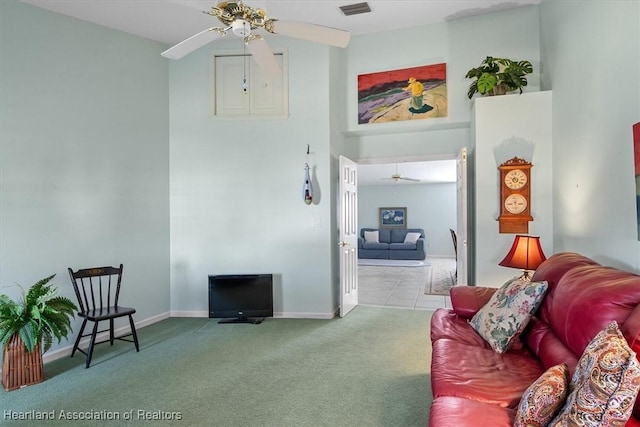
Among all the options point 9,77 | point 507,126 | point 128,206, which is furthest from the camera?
point 128,206

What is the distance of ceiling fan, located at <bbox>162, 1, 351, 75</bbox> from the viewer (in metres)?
2.09

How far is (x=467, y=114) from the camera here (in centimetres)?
432

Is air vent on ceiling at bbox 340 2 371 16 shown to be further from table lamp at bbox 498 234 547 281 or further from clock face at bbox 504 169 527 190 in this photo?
table lamp at bbox 498 234 547 281

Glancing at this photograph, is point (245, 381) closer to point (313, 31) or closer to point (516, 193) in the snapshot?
point (313, 31)

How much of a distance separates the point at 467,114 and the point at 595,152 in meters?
1.94

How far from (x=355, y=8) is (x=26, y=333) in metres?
4.18

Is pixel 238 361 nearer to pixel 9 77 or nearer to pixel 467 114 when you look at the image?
pixel 9 77

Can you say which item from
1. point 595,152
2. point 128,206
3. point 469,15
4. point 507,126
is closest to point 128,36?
point 128,206

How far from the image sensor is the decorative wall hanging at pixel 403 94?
4430 mm

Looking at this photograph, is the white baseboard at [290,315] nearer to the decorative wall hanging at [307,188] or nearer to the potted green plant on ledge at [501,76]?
the decorative wall hanging at [307,188]

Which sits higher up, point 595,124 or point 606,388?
point 595,124

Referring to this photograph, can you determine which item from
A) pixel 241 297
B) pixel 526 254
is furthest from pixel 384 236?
pixel 526 254

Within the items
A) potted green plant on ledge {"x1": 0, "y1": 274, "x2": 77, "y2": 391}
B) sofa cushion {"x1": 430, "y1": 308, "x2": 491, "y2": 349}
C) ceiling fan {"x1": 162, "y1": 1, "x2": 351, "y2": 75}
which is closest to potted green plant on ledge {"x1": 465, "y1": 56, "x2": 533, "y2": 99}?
ceiling fan {"x1": 162, "y1": 1, "x2": 351, "y2": 75}

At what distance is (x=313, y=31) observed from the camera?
2338 mm
